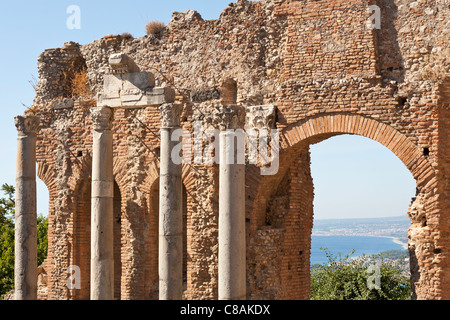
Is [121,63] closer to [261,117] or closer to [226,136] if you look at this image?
[226,136]

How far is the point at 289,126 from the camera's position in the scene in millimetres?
13484

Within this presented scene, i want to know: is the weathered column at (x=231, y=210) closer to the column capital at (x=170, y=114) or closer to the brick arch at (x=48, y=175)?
the column capital at (x=170, y=114)

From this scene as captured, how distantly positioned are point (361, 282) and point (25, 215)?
10721 mm

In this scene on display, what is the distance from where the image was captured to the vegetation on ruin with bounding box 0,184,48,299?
88.8 feet

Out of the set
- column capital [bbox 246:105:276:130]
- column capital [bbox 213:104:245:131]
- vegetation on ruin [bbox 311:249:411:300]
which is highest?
column capital [bbox 246:105:276:130]

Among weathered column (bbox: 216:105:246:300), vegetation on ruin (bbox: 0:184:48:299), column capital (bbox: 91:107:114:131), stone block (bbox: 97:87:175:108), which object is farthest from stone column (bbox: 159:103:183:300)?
vegetation on ruin (bbox: 0:184:48:299)

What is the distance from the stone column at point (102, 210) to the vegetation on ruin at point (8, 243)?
1389 cm

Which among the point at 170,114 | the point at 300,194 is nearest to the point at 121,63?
the point at 170,114

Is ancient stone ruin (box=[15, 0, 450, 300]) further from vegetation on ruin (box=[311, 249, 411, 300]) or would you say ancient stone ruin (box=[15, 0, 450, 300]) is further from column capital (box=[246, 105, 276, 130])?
vegetation on ruin (box=[311, 249, 411, 300])

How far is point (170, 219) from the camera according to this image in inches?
501

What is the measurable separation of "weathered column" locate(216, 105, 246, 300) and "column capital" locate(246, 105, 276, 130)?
1.23 m

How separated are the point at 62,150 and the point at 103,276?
14.9 ft
